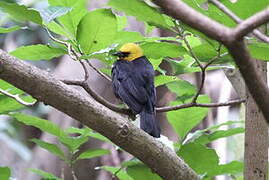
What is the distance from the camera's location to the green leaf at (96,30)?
1455 mm

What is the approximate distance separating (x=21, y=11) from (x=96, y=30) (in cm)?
21

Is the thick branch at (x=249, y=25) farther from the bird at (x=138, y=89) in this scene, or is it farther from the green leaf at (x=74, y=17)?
the bird at (x=138, y=89)

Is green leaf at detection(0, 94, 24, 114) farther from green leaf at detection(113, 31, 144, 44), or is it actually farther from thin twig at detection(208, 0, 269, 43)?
thin twig at detection(208, 0, 269, 43)

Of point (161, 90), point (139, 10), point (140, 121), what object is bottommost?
point (161, 90)

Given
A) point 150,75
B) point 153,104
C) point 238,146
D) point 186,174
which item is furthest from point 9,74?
point 238,146

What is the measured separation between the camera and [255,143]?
148 cm

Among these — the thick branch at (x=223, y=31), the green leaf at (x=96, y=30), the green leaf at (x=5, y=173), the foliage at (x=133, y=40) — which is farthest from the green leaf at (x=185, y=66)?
the thick branch at (x=223, y=31)

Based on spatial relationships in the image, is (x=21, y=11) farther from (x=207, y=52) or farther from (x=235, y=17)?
(x=235, y=17)

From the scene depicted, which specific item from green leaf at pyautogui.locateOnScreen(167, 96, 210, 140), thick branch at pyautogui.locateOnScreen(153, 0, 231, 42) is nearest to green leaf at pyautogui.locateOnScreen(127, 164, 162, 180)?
green leaf at pyautogui.locateOnScreen(167, 96, 210, 140)

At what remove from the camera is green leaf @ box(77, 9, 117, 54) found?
1.46 meters

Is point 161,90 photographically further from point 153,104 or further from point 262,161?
point 262,161

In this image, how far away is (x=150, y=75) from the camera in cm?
214

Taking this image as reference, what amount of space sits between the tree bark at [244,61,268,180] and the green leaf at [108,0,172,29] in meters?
0.36

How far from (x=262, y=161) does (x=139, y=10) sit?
55cm
